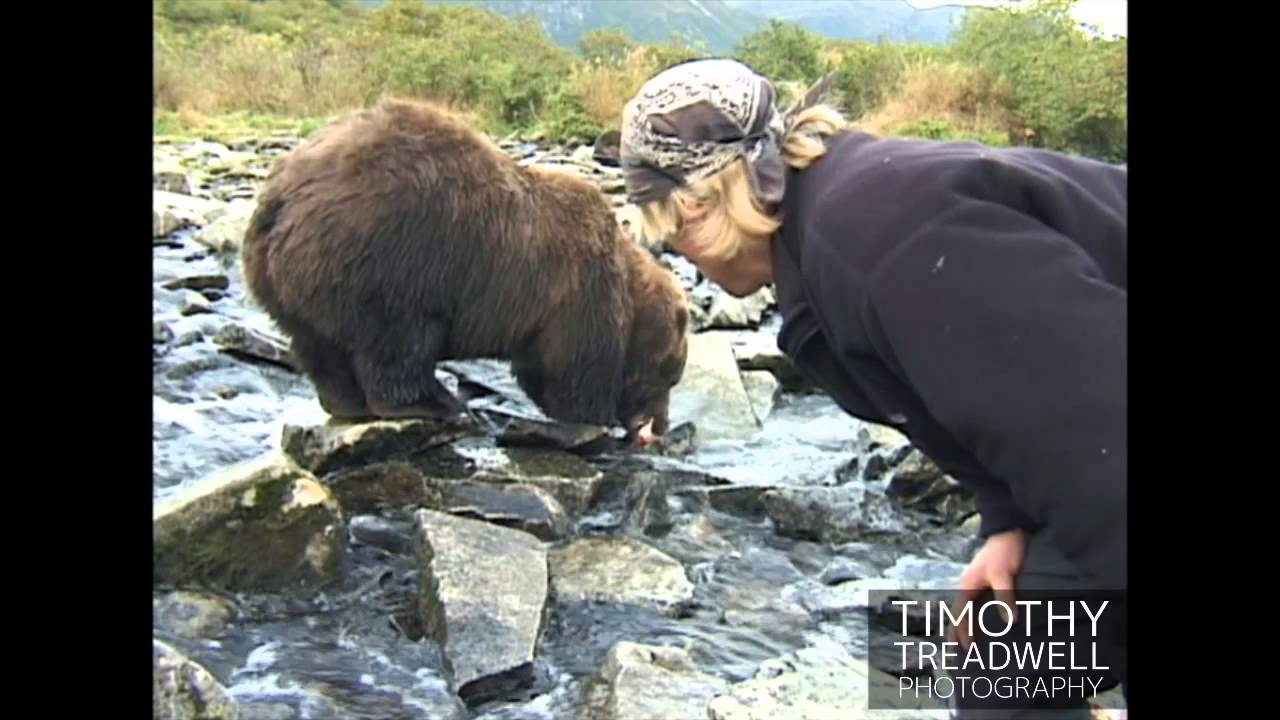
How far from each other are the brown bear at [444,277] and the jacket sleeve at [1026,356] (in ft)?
13.6

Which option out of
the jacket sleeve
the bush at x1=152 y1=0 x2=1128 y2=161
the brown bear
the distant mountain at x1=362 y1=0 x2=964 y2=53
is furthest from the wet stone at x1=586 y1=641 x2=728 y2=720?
the distant mountain at x1=362 y1=0 x2=964 y2=53

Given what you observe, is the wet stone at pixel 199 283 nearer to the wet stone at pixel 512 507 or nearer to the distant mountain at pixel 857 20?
the wet stone at pixel 512 507

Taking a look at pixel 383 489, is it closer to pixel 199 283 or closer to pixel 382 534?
pixel 382 534

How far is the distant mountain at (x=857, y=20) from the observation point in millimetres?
17078

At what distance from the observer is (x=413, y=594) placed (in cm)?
442

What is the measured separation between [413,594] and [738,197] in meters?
2.52

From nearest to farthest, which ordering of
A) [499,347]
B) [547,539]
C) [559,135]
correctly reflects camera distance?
[547,539]
[499,347]
[559,135]

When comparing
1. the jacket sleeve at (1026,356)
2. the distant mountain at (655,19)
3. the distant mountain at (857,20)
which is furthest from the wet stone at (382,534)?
the distant mountain at (655,19)

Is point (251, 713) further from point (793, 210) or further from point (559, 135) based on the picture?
point (559, 135)

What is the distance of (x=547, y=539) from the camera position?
504 centimetres

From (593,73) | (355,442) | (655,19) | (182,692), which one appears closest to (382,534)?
(355,442)

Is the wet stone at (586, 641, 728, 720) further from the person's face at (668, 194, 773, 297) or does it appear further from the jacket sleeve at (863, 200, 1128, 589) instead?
the jacket sleeve at (863, 200, 1128, 589)
